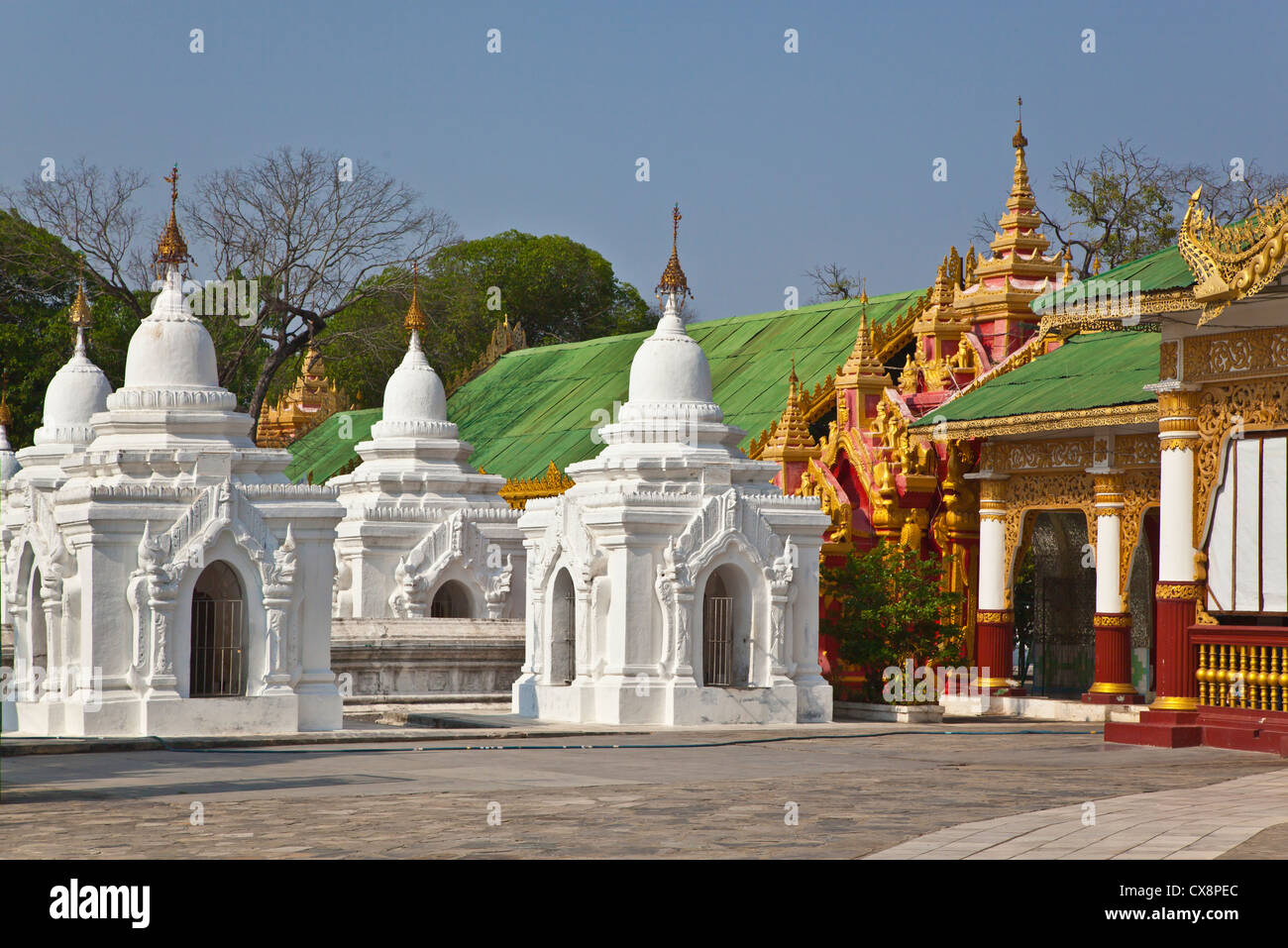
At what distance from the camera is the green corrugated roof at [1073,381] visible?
20.8 meters

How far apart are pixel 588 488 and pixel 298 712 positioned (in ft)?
14.4

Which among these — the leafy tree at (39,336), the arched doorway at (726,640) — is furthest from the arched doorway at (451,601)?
the leafy tree at (39,336)

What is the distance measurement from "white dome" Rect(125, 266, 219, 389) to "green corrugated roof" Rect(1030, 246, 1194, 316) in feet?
30.2

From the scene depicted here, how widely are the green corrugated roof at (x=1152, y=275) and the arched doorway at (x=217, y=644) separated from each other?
29.4 feet

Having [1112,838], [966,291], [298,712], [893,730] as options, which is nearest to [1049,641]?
[966,291]

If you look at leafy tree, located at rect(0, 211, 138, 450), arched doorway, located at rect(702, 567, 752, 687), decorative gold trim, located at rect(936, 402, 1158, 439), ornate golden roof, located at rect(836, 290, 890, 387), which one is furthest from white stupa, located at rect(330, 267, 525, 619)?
leafy tree, located at rect(0, 211, 138, 450)

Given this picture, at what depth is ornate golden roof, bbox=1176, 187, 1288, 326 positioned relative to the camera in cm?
1539

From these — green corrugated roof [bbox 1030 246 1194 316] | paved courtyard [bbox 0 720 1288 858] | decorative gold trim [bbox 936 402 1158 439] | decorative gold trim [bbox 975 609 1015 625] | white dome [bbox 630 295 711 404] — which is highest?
green corrugated roof [bbox 1030 246 1194 316]

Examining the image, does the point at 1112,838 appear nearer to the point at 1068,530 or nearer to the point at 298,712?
the point at 298,712

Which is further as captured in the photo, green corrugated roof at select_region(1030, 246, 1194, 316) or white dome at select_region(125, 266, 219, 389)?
white dome at select_region(125, 266, 219, 389)

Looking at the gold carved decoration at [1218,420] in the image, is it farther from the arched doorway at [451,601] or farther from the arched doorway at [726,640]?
the arched doorway at [451,601]

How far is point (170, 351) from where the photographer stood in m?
21.3

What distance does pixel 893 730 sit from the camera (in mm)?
20422

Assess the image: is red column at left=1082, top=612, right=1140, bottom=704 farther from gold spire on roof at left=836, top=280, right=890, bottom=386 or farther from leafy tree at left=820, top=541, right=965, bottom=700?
gold spire on roof at left=836, top=280, right=890, bottom=386
